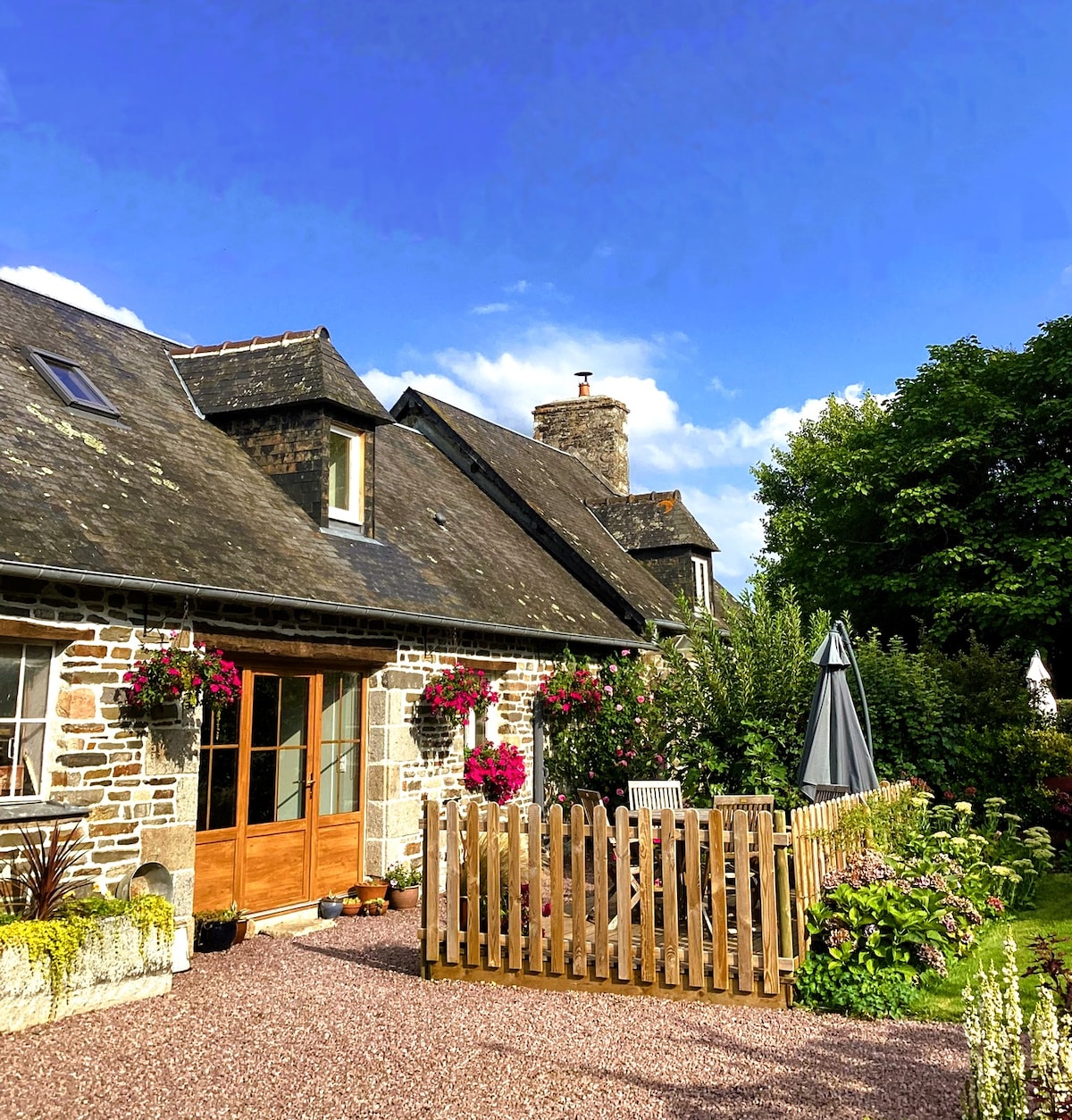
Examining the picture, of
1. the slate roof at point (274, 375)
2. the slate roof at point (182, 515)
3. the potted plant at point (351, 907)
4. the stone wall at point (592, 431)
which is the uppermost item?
the stone wall at point (592, 431)

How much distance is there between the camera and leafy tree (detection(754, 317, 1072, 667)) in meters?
17.7

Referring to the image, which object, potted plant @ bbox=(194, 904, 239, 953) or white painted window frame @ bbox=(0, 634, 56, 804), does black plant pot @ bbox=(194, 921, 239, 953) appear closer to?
potted plant @ bbox=(194, 904, 239, 953)

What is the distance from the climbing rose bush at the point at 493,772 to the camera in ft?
35.9

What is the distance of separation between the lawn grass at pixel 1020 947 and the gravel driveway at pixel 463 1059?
361 mm

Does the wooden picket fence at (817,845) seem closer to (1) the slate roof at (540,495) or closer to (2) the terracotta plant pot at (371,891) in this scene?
(2) the terracotta plant pot at (371,891)

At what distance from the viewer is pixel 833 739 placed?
9164mm

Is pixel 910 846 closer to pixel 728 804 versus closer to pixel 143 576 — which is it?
pixel 728 804

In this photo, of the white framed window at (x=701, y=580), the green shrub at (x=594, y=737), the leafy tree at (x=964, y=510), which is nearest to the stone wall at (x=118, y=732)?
the green shrub at (x=594, y=737)

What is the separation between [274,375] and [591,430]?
1216 centimetres

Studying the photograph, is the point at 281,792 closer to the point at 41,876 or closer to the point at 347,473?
the point at 41,876

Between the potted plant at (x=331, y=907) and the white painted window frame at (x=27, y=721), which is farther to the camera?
the potted plant at (x=331, y=907)

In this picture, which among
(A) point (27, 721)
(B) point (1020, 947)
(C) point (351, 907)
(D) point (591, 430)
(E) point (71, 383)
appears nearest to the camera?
(A) point (27, 721)

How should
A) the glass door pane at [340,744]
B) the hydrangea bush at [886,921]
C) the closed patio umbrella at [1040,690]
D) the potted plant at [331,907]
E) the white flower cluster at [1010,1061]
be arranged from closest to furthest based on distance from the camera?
→ the white flower cluster at [1010,1061] < the hydrangea bush at [886,921] < the potted plant at [331,907] < the glass door pane at [340,744] < the closed patio umbrella at [1040,690]

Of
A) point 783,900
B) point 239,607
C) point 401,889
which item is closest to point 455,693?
point 401,889
